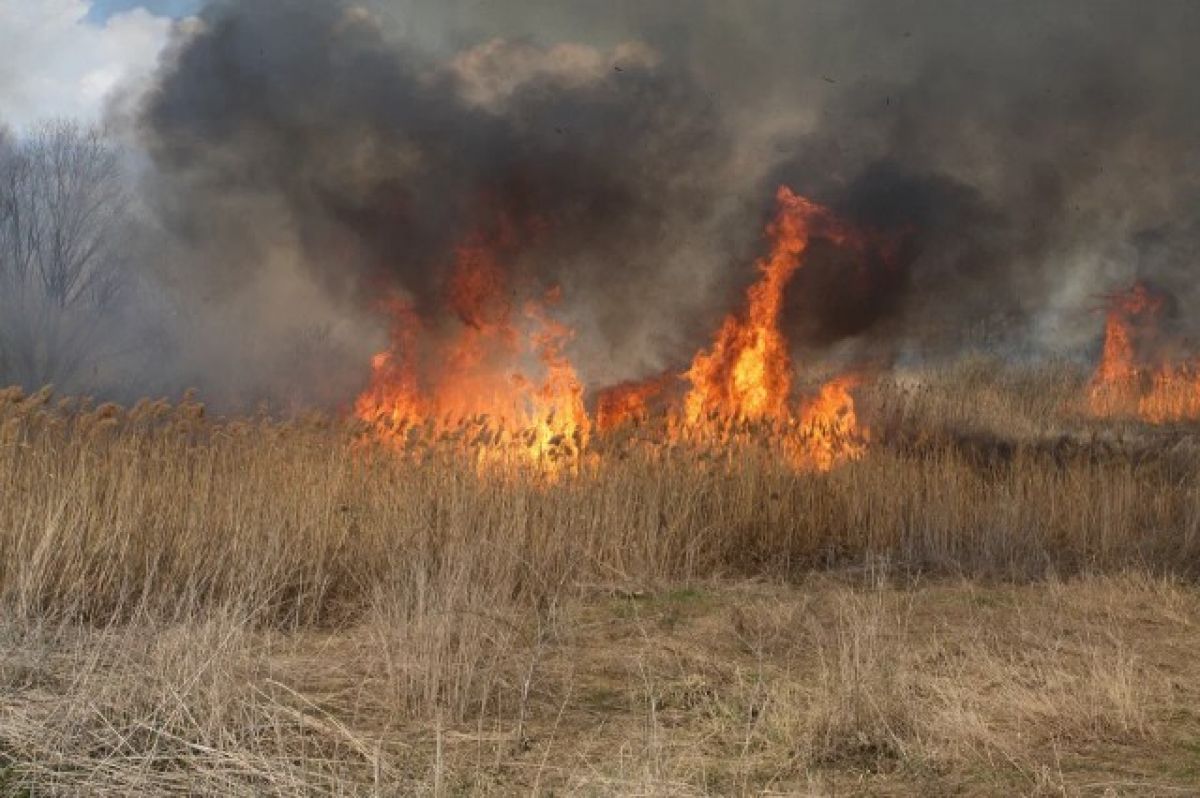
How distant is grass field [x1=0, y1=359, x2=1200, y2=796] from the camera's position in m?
4.16

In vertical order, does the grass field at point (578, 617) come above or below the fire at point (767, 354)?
below

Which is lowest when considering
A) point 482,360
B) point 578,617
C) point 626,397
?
point 578,617

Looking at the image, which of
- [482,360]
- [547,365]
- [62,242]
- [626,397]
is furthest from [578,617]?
[62,242]

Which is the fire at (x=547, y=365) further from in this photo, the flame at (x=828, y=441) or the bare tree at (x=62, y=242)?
the bare tree at (x=62, y=242)

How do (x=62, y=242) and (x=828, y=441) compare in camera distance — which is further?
(x=62, y=242)

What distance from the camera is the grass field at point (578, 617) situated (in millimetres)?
4164

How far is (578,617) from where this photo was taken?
268 inches

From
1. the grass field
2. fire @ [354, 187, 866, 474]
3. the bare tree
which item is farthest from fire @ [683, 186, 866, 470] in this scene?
the bare tree

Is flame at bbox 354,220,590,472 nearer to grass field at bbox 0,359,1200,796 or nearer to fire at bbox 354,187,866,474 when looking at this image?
fire at bbox 354,187,866,474

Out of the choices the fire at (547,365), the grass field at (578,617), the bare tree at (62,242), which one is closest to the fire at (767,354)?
the fire at (547,365)

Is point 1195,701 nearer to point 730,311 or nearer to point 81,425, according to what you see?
point 81,425

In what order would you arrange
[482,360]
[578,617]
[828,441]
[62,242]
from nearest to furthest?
[578,617] → [828,441] → [482,360] → [62,242]

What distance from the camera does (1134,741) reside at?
467cm

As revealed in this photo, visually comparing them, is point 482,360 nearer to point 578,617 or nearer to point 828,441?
point 828,441
